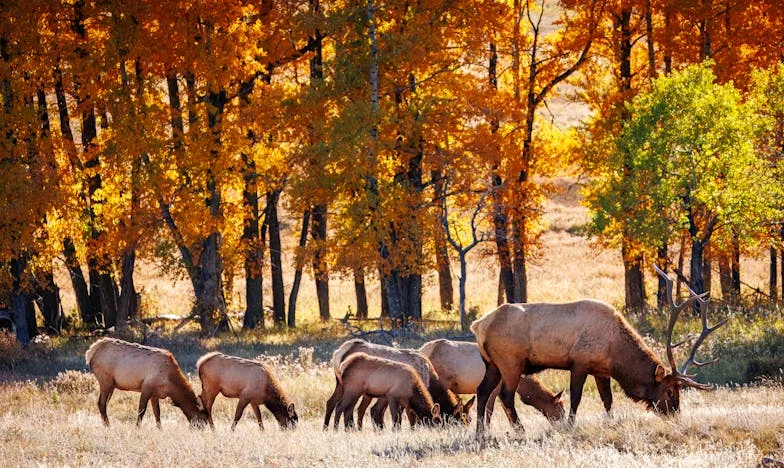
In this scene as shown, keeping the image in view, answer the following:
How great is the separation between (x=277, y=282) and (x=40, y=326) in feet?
24.2

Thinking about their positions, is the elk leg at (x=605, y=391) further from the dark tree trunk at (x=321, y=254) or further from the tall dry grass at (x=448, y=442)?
the dark tree trunk at (x=321, y=254)

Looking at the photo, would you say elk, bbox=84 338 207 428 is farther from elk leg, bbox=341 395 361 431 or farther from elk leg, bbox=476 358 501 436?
elk leg, bbox=476 358 501 436

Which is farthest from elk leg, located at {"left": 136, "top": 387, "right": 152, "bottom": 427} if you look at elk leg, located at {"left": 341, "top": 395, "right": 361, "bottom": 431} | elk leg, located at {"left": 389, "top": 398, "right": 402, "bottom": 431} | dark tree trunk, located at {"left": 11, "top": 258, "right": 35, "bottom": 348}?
dark tree trunk, located at {"left": 11, "top": 258, "right": 35, "bottom": 348}

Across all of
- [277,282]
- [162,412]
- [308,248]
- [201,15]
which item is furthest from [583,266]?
[162,412]

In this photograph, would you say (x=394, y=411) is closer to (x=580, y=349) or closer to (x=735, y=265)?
(x=580, y=349)

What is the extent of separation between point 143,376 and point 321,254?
1134 centimetres

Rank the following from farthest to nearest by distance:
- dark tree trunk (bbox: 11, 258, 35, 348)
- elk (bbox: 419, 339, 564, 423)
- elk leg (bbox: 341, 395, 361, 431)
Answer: dark tree trunk (bbox: 11, 258, 35, 348), elk (bbox: 419, 339, 564, 423), elk leg (bbox: 341, 395, 361, 431)

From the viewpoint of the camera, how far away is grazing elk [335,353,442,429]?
15.1 m

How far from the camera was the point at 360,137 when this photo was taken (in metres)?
26.0

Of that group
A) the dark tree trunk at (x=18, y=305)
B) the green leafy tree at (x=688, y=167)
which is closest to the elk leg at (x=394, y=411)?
the green leafy tree at (x=688, y=167)

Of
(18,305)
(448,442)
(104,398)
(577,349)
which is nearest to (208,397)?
(104,398)

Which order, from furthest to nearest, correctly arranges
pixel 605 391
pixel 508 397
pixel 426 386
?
pixel 426 386 < pixel 605 391 < pixel 508 397

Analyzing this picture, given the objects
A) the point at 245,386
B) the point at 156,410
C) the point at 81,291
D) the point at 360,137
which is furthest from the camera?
the point at 81,291

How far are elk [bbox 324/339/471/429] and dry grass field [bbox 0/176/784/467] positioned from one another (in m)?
0.69
